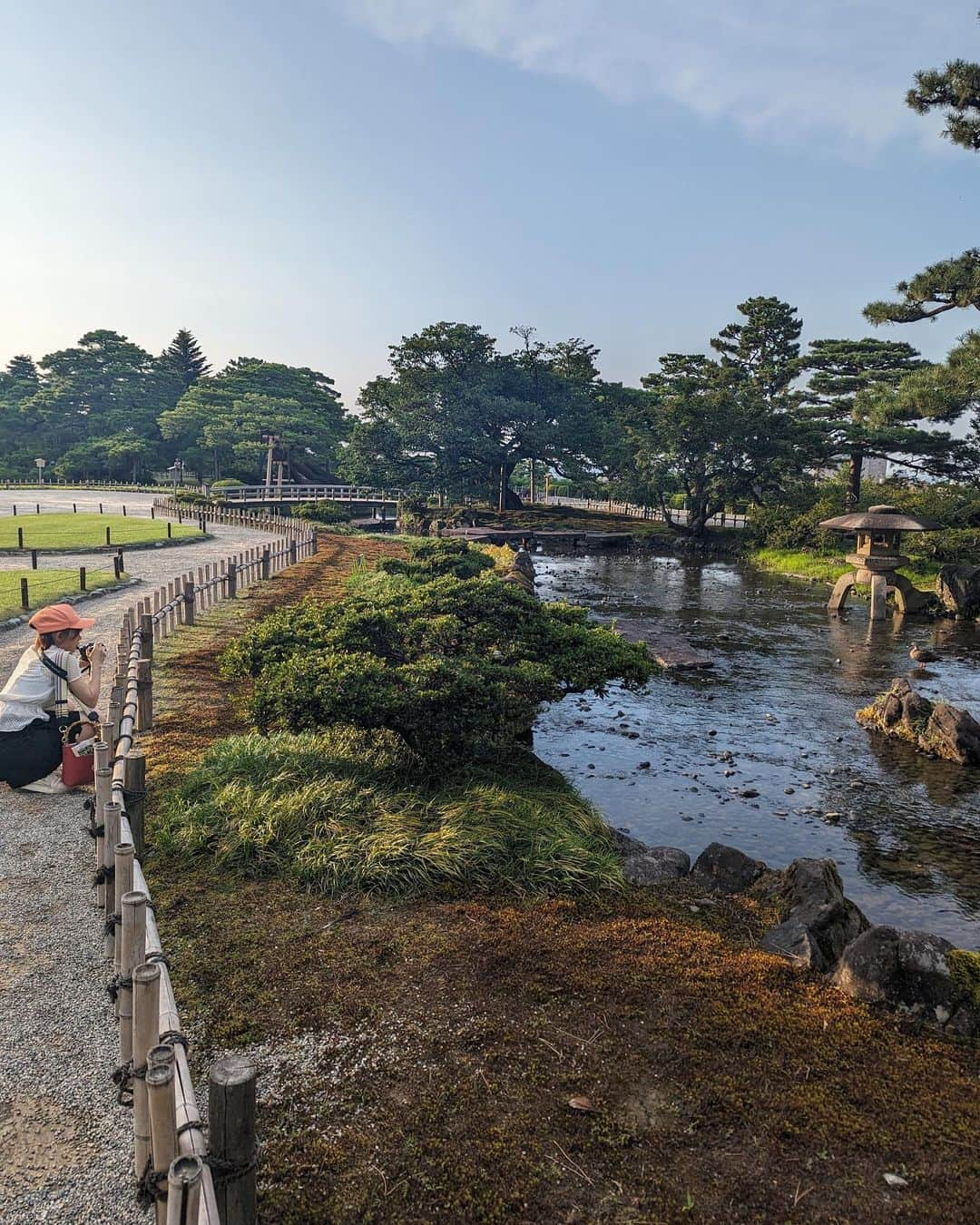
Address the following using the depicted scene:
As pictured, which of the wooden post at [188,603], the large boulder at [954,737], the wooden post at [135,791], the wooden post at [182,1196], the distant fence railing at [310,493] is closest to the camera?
the wooden post at [182,1196]

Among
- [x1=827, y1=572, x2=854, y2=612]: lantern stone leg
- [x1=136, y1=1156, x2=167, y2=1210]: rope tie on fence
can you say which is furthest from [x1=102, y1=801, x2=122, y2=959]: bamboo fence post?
[x1=827, y1=572, x2=854, y2=612]: lantern stone leg

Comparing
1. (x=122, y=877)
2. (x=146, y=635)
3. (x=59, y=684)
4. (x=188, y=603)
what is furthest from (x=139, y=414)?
(x=122, y=877)

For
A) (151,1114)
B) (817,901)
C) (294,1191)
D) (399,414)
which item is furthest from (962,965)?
(399,414)

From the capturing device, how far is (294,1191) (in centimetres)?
394

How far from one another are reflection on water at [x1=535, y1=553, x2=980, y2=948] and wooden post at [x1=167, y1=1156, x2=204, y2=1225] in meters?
7.47

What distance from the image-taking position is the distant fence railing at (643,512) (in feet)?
170

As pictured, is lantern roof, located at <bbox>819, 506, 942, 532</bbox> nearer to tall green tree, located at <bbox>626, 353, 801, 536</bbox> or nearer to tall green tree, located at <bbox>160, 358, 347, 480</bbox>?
tall green tree, located at <bbox>626, 353, 801, 536</bbox>

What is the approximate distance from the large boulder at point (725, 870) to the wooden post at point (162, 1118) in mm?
5927

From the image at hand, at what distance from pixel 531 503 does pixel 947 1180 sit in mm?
59727

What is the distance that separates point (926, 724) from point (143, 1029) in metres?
13.8

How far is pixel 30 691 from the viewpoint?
26.5 ft

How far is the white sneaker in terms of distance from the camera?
27.7 ft

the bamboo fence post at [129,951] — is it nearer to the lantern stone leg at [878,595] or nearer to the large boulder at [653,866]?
the large boulder at [653,866]

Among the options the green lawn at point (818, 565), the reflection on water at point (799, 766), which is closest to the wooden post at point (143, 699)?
the reflection on water at point (799, 766)
